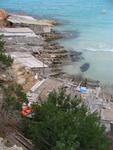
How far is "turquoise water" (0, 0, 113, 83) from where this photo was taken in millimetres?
39656

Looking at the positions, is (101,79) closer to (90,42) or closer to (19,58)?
(19,58)

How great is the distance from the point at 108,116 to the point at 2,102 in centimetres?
829

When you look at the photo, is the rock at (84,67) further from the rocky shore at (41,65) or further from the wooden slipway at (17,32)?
the wooden slipway at (17,32)

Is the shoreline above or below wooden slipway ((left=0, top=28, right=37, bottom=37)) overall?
below

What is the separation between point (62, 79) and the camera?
33844mm

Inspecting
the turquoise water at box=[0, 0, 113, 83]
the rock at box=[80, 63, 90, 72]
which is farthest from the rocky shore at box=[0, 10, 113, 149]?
the turquoise water at box=[0, 0, 113, 83]

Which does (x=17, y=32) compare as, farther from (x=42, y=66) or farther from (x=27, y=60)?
(x=42, y=66)

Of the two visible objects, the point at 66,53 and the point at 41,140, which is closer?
the point at 41,140

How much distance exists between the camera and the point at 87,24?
187 feet

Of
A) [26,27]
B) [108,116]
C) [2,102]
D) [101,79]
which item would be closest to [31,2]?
[26,27]

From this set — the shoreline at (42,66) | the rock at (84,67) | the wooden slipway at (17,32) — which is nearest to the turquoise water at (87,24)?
the rock at (84,67)

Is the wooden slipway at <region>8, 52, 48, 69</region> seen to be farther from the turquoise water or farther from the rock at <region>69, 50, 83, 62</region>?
the rock at <region>69, 50, 83, 62</region>

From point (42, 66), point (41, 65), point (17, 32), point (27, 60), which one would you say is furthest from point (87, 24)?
point (42, 66)

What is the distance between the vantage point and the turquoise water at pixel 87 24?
3966 centimetres
